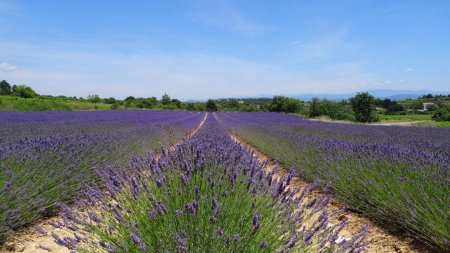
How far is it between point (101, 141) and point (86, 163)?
41.8 inches

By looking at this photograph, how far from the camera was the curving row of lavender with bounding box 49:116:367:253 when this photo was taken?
1.56 metres

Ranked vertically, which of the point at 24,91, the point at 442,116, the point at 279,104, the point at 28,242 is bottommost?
the point at 442,116

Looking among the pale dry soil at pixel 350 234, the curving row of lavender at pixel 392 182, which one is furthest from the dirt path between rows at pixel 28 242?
the curving row of lavender at pixel 392 182

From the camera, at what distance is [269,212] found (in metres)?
1.98

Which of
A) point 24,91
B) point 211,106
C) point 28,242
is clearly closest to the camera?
point 28,242

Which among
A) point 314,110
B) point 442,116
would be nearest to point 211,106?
point 314,110

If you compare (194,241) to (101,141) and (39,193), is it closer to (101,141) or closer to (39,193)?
(39,193)

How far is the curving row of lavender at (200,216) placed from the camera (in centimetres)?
156

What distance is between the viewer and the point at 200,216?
177 cm

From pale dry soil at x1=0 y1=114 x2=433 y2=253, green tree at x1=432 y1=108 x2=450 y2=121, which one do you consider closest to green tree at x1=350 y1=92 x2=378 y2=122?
green tree at x1=432 y1=108 x2=450 y2=121

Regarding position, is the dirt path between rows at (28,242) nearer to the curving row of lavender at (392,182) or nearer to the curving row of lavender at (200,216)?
the curving row of lavender at (200,216)

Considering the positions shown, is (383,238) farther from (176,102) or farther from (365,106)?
(176,102)

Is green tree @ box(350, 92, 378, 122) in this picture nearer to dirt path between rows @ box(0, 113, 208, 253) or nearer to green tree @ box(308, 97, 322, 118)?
green tree @ box(308, 97, 322, 118)

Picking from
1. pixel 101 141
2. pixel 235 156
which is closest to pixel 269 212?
pixel 235 156
